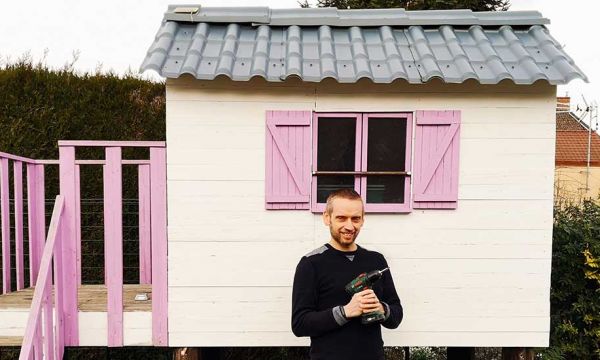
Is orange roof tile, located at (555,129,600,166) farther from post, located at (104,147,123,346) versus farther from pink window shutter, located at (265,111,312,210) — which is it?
post, located at (104,147,123,346)

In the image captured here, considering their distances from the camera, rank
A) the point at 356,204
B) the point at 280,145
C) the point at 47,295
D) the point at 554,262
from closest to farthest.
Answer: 1. the point at 356,204
2. the point at 47,295
3. the point at 280,145
4. the point at 554,262

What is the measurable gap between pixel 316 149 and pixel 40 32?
20.4ft

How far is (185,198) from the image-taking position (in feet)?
10.7

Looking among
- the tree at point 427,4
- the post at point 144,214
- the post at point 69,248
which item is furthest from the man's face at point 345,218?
the tree at point 427,4

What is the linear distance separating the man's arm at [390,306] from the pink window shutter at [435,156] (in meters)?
1.03

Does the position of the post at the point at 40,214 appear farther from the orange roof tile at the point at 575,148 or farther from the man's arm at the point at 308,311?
the orange roof tile at the point at 575,148

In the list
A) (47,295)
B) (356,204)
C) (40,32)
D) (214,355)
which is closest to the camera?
(356,204)

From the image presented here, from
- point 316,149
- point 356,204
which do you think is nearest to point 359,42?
point 316,149

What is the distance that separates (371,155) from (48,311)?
2555mm

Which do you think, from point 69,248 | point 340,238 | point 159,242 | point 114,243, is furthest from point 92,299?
point 340,238

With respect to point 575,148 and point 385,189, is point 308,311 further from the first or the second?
point 575,148

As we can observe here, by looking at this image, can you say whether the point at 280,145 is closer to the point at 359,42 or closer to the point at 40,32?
the point at 359,42

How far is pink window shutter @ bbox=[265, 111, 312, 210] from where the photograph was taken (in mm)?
3254

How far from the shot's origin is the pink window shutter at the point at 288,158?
10.7ft
